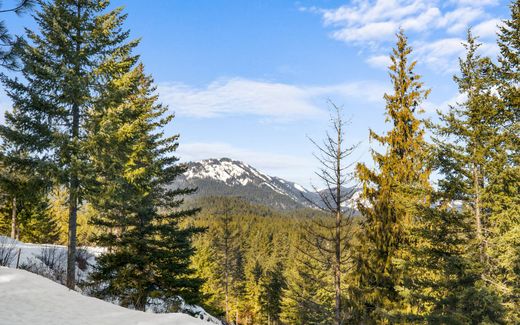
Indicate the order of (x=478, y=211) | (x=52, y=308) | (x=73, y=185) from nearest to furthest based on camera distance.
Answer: (x=52, y=308) < (x=478, y=211) < (x=73, y=185)

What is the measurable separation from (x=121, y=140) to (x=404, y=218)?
11.9 m

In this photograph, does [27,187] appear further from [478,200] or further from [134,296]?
[478,200]

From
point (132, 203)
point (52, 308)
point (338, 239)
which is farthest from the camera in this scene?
point (132, 203)

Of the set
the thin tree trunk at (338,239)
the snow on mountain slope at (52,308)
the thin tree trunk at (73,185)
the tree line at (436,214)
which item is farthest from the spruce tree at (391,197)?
the thin tree trunk at (73,185)

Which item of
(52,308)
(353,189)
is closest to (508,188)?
(353,189)

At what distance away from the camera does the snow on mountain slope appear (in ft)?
28.3

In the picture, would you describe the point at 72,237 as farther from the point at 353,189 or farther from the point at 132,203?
the point at 353,189

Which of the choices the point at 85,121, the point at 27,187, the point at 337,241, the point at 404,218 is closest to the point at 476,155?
the point at 404,218

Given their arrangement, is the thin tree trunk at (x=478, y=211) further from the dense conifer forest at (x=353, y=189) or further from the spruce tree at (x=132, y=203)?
the spruce tree at (x=132, y=203)

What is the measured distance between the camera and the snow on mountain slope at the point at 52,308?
28.3 feet

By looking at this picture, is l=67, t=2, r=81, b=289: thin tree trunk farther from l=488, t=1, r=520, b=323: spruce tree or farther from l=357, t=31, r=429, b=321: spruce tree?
l=488, t=1, r=520, b=323: spruce tree

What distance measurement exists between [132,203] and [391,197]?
11.2 meters

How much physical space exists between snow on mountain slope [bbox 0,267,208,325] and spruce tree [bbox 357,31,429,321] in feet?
24.5

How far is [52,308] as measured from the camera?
9.63 metres
